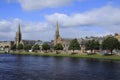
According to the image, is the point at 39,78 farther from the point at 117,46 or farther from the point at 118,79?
the point at 117,46

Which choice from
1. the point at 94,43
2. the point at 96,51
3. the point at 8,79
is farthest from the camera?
the point at 96,51

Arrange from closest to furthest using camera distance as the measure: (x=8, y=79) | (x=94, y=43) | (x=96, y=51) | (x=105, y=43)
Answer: (x=8, y=79)
(x=105, y=43)
(x=94, y=43)
(x=96, y=51)

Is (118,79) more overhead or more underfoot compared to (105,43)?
more underfoot

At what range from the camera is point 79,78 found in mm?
60750

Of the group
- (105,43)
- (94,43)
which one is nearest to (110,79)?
(105,43)

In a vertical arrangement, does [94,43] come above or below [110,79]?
above

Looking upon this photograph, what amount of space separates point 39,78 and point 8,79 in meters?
5.92

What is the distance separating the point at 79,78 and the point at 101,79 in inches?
169

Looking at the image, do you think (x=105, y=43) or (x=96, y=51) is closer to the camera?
(x=105, y=43)

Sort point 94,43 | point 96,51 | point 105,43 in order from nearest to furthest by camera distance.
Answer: point 105,43 → point 94,43 → point 96,51

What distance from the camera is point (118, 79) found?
197ft

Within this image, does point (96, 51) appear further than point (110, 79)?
Yes

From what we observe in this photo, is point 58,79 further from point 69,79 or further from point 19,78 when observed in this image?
point 19,78

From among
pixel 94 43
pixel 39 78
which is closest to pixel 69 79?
pixel 39 78
